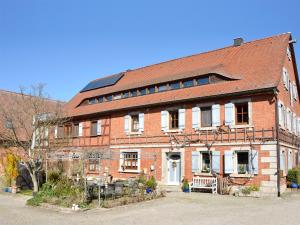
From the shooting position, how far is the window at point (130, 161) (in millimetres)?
23172

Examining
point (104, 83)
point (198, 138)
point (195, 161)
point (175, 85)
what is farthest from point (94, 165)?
point (198, 138)

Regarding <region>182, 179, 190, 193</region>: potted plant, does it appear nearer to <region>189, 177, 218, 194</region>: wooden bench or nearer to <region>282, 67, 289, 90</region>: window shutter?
<region>189, 177, 218, 194</region>: wooden bench

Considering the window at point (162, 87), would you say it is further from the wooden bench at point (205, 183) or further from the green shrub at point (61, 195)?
the green shrub at point (61, 195)

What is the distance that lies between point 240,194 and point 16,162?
12541 mm

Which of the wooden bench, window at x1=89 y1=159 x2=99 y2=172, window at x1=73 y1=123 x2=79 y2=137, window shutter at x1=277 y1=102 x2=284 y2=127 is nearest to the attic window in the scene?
window shutter at x1=277 y1=102 x2=284 y2=127

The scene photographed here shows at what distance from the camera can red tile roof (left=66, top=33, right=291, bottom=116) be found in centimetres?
1922

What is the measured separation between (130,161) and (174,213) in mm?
11760

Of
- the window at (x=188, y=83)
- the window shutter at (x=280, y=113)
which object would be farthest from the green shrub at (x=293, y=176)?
the window at (x=188, y=83)

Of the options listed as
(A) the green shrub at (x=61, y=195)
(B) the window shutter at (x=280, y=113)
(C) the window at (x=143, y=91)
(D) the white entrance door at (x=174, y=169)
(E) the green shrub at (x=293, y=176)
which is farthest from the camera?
(C) the window at (x=143, y=91)

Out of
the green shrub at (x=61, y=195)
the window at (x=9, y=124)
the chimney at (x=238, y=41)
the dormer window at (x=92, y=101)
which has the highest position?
the chimney at (x=238, y=41)

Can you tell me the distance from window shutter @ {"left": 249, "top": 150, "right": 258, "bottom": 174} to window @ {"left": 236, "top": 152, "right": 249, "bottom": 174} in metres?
0.42

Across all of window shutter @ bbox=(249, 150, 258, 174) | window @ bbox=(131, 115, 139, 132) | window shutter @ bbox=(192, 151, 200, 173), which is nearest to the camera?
window shutter @ bbox=(249, 150, 258, 174)

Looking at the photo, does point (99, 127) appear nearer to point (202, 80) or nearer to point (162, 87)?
point (162, 87)

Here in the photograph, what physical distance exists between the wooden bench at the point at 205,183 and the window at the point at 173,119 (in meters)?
3.75
